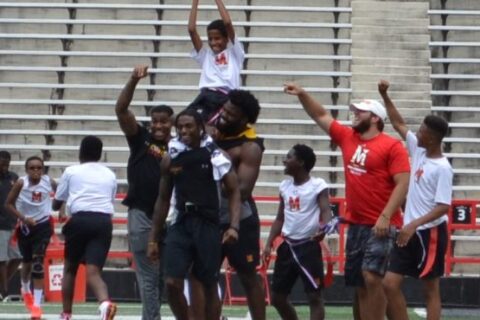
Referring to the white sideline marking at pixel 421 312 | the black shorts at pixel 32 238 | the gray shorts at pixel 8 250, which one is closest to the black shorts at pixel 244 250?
the white sideline marking at pixel 421 312

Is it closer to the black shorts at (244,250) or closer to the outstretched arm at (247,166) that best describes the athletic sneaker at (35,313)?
the black shorts at (244,250)

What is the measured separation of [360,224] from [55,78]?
1162 centimetres

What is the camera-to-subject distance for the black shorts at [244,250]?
12.6 m

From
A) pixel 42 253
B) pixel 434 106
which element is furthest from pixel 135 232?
pixel 434 106

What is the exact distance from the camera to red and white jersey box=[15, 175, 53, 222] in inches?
734

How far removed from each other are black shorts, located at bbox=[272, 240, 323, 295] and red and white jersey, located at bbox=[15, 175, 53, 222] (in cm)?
508

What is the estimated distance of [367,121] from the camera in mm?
12672

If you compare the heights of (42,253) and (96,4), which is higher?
(96,4)

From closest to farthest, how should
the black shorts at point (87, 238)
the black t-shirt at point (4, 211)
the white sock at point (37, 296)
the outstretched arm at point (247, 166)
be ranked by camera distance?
the outstretched arm at point (247, 166) < the black shorts at point (87, 238) < the white sock at point (37, 296) < the black t-shirt at point (4, 211)

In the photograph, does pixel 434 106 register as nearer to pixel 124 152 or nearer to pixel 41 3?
pixel 124 152

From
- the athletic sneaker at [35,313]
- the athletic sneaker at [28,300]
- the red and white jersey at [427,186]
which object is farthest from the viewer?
the athletic sneaker at [28,300]

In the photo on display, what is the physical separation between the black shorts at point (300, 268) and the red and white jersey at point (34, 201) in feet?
16.7

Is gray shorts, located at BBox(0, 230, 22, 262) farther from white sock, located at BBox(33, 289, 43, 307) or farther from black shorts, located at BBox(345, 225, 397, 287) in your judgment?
black shorts, located at BBox(345, 225, 397, 287)

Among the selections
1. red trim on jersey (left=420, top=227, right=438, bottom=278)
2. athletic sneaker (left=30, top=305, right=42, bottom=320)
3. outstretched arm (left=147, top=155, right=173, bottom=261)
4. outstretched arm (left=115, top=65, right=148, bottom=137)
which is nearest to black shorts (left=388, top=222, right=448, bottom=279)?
red trim on jersey (left=420, top=227, right=438, bottom=278)
